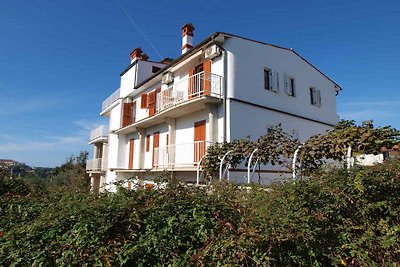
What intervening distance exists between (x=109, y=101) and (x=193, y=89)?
705 inches

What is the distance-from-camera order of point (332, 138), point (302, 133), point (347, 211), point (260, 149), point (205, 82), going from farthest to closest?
point (302, 133) < point (205, 82) < point (260, 149) < point (332, 138) < point (347, 211)

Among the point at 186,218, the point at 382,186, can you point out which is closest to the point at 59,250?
the point at 186,218

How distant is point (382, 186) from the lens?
4.08 m

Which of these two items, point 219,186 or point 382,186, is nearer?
point 382,186

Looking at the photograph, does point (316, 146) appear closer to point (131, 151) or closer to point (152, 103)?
point (152, 103)

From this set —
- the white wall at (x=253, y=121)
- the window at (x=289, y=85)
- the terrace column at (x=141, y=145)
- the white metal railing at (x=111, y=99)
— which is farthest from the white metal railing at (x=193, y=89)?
the white metal railing at (x=111, y=99)

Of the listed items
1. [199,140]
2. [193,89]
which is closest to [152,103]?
[193,89]

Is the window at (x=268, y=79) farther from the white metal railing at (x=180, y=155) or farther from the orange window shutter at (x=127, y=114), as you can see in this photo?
the orange window shutter at (x=127, y=114)

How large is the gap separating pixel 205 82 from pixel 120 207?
10.2m

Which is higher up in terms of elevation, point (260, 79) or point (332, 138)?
point (260, 79)

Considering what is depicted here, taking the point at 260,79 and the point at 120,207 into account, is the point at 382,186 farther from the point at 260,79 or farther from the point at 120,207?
the point at 260,79

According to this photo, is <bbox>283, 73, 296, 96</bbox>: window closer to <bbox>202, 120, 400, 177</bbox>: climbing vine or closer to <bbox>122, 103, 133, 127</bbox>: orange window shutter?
<bbox>202, 120, 400, 177</bbox>: climbing vine

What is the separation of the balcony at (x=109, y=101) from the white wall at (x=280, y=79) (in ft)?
51.6

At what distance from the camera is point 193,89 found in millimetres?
13969
